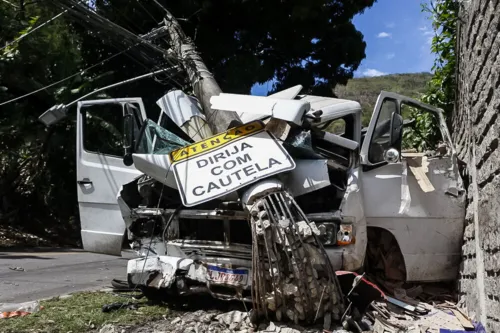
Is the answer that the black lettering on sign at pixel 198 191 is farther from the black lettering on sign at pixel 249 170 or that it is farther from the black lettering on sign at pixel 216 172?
the black lettering on sign at pixel 249 170

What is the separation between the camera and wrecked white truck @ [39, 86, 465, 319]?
4215mm

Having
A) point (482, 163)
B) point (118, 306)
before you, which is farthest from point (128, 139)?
point (482, 163)

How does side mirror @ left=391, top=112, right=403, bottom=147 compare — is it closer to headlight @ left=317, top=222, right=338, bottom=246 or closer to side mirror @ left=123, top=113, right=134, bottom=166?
headlight @ left=317, top=222, right=338, bottom=246

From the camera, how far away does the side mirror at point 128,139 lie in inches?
222

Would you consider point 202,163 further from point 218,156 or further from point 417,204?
point 417,204

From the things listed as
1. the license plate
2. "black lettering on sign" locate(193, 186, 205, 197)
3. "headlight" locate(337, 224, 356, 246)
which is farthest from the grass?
"headlight" locate(337, 224, 356, 246)

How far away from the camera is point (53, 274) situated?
25.7 ft

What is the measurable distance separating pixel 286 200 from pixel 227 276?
94 cm

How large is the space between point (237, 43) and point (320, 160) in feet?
35.1

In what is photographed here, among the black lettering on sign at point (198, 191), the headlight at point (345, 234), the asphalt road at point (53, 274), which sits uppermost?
the black lettering on sign at point (198, 191)

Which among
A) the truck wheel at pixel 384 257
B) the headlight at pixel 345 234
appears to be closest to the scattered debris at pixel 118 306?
the headlight at pixel 345 234

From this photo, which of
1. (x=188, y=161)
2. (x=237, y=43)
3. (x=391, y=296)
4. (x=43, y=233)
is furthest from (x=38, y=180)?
(x=391, y=296)

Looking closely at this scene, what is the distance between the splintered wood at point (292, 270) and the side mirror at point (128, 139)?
2059 millimetres

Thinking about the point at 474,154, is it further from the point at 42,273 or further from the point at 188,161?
the point at 42,273
